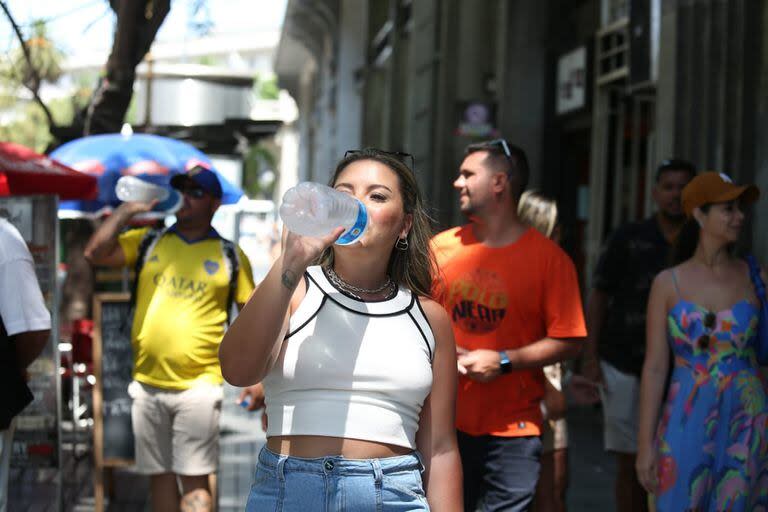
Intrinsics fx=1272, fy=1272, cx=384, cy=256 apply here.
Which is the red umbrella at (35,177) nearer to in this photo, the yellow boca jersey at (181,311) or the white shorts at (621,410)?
the yellow boca jersey at (181,311)

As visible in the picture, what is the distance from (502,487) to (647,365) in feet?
2.56

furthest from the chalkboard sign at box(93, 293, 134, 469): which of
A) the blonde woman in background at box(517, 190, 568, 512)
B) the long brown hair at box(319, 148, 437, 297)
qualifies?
the long brown hair at box(319, 148, 437, 297)

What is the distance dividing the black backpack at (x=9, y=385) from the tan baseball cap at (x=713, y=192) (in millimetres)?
2778

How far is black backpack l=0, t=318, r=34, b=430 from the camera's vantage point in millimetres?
4879

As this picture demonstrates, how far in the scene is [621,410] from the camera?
20.7ft

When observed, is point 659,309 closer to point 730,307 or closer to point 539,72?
point 730,307

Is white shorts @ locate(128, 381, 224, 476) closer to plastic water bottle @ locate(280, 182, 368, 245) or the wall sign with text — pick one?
plastic water bottle @ locate(280, 182, 368, 245)

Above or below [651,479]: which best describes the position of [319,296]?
above

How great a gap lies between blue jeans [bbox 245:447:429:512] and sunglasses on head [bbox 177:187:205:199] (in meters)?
3.47

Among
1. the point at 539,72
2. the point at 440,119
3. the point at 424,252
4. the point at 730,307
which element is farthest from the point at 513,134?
the point at 424,252

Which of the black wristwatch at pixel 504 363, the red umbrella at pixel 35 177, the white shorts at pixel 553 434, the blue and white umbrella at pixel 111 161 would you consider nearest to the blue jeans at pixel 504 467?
the black wristwatch at pixel 504 363

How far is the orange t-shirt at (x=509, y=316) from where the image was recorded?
5.00m

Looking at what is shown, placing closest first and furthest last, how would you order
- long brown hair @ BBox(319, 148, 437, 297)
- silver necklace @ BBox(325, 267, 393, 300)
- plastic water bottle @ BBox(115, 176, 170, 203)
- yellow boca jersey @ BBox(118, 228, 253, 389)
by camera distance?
silver necklace @ BBox(325, 267, 393, 300)
long brown hair @ BBox(319, 148, 437, 297)
yellow boca jersey @ BBox(118, 228, 253, 389)
plastic water bottle @ BBox(115, 176, 170, 203)

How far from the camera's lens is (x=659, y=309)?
5141 mm
